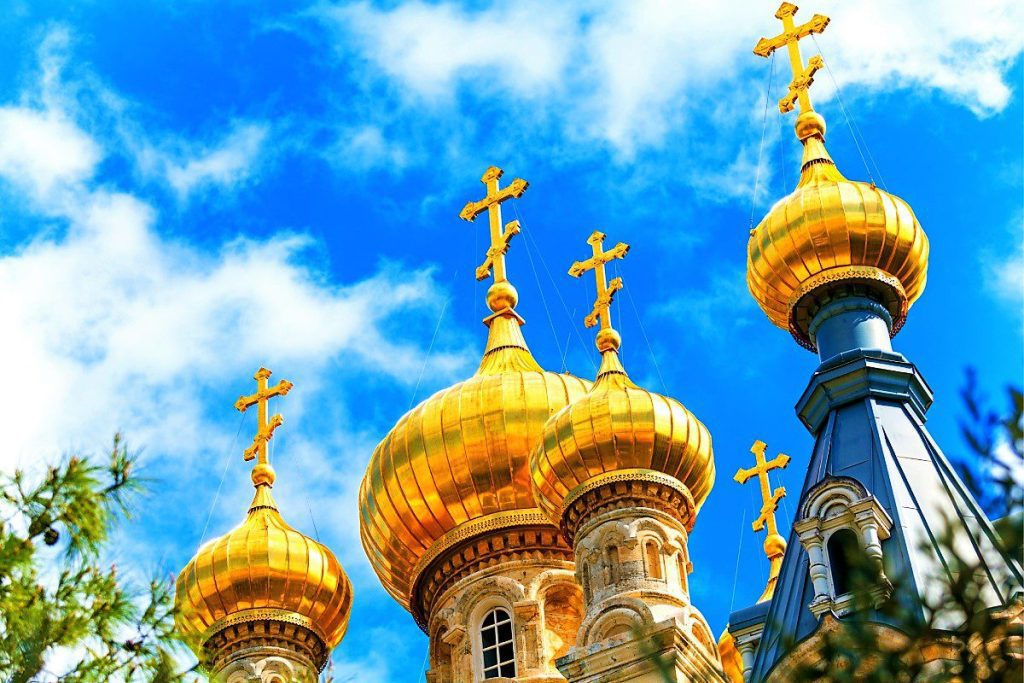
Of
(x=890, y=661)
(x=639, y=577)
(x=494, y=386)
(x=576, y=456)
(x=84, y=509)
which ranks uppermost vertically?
(x=494, y=386)

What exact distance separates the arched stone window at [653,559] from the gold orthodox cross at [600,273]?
3277 millimetres

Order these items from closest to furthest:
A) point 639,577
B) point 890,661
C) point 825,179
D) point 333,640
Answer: point 890,661 → point 639,577 → point 825,179 → point 333,640

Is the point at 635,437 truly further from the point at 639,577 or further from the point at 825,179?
the point at 825,179

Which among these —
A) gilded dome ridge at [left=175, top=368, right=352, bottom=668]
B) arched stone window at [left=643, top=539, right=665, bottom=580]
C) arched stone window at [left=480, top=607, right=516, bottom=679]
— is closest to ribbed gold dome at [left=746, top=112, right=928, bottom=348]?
arched stone window at [left=643, top=539, right=665, bottom=580]

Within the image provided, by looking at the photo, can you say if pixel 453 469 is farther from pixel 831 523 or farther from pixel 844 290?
pixel 831 523

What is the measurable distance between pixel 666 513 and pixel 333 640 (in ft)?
13.7

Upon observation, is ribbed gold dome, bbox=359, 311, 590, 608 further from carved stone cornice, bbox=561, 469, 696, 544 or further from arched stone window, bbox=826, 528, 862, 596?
arched stone window, bbox=826, 528, 862, 596

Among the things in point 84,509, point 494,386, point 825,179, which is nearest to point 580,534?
point 494,386

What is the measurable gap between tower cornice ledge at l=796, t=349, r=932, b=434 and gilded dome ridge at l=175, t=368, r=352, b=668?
5.78 metres

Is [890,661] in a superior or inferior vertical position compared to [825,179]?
inferior

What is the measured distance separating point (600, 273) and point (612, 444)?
348 centimetres

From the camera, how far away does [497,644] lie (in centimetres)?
1972

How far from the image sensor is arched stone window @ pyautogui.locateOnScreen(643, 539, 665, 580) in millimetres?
18281

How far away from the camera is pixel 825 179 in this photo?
1972cm
